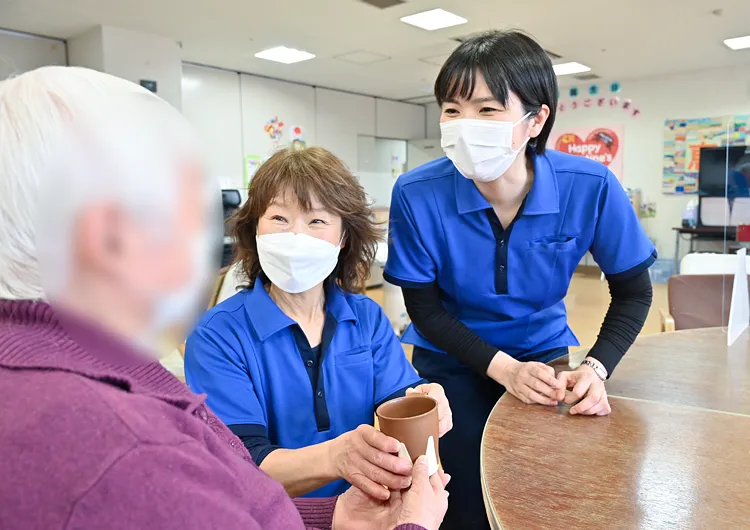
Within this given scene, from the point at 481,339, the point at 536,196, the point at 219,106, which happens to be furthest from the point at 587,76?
the point at 481,339

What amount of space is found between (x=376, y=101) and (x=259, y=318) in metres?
9.14

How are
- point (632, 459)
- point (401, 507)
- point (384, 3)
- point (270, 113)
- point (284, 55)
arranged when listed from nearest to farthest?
1. point (401, 507)
2. point (632, 459)
3. point (384, 3)
4. point (284, 55)
5. point (270, 113)

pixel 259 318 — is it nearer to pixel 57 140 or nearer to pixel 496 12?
pixel 57 140

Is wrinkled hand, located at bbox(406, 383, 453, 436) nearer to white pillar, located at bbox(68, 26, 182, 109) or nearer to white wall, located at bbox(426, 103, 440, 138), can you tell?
white pillar, located at bbox(68, 26, 182, 109)

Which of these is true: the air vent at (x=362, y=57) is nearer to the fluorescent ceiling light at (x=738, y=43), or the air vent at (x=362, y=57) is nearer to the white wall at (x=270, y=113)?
the white wall at (x=270, y=113)

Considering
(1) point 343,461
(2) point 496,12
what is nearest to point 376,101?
(2) point 496,12

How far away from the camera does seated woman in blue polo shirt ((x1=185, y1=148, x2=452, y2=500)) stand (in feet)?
3.90

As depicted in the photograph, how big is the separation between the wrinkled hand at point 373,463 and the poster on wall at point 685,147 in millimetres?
8565

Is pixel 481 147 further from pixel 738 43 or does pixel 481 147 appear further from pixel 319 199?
pixel 738 43

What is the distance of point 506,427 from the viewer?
113 centimetres

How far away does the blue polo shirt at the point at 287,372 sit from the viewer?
1183 mm

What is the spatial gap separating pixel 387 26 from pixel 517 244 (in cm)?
468

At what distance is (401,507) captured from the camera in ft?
2.78

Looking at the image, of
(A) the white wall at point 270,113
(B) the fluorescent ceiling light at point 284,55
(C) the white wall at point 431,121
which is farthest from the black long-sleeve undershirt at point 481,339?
(C) the white wall at point 431,121
